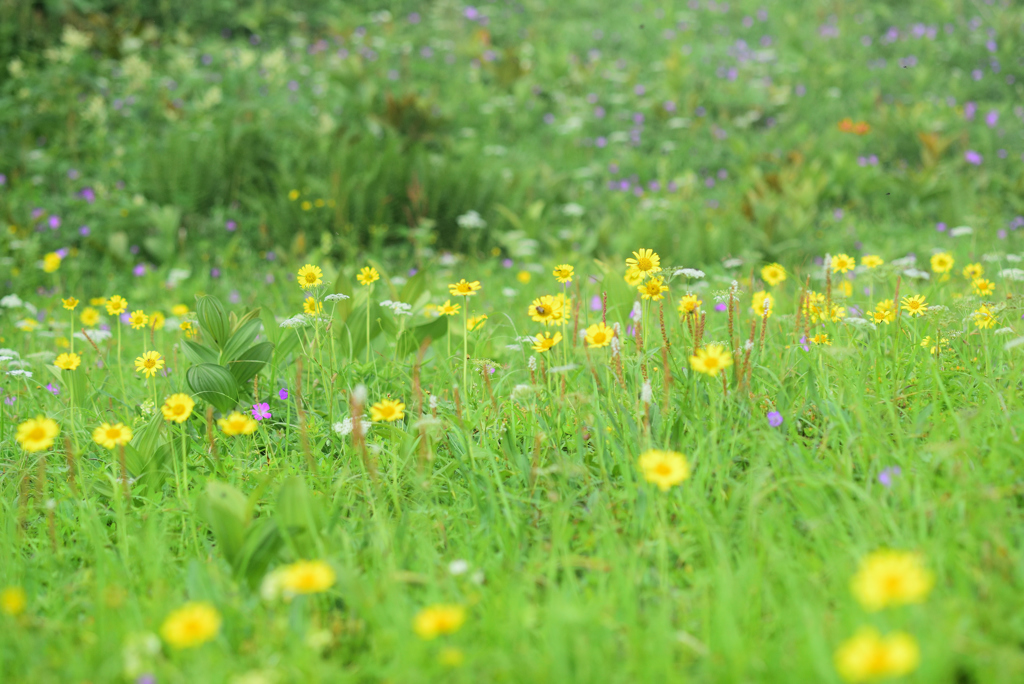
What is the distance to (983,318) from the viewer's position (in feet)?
7.23

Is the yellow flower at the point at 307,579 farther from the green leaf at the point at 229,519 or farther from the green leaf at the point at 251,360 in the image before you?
the green leaf at the point at 251,360

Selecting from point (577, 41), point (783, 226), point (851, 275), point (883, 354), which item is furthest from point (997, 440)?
point (577, 41)

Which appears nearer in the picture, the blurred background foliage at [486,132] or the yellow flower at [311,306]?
the yellow flower at [311,306]

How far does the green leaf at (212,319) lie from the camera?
92.4 inches

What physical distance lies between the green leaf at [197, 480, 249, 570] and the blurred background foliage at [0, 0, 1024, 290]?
311 centimetres

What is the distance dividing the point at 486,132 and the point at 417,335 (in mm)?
4608

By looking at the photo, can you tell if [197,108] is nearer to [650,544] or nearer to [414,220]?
[414,220]

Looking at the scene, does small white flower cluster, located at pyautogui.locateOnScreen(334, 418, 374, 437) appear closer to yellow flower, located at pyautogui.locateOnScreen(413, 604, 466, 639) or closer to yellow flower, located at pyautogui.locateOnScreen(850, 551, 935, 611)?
yellow flower, located at pyautogui.locateOnScreen(413, 604, 466, 639)

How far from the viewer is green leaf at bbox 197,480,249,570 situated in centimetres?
159

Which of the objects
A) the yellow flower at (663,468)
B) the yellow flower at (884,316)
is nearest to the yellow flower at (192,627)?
the yellow flower at (663,468)

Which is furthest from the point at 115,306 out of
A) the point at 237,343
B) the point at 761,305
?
the point at 761,305

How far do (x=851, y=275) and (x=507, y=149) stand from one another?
10.8ft

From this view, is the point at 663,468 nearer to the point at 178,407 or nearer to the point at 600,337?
the point at 600,337

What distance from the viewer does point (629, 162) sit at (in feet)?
21.1
